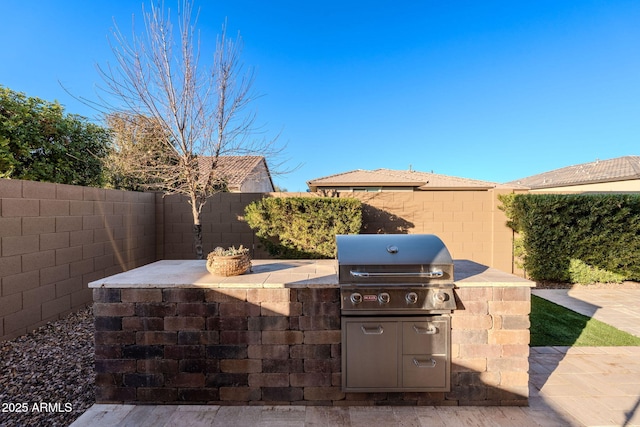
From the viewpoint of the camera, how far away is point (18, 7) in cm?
467

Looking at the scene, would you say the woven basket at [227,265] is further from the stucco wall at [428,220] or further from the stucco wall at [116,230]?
the stucco wall at [428,220]

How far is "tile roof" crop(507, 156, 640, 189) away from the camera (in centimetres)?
1380

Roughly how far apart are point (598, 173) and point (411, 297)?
20.6 meters

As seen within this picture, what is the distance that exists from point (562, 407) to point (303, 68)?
29.5 feet

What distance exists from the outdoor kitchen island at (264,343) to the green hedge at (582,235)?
458cm

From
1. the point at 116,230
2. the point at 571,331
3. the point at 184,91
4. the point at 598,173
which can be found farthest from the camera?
the point at 598,173

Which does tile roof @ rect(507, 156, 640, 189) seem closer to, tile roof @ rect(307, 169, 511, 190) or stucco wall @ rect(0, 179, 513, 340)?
tile roof @ rect(307, 169, 511, 190)

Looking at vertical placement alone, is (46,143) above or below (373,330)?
above

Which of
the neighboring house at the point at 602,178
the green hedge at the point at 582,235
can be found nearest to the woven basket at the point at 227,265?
the green hedge at the point at 582,235

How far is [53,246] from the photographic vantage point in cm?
377

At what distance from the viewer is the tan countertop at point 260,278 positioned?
2.20 m

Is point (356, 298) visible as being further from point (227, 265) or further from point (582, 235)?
point (582, 235)

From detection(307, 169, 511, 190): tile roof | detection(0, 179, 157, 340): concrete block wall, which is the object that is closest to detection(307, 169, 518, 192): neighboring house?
detection(307, 169, 511, 190): tile roof

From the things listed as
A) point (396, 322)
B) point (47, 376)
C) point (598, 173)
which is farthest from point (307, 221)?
point (598, 173)
